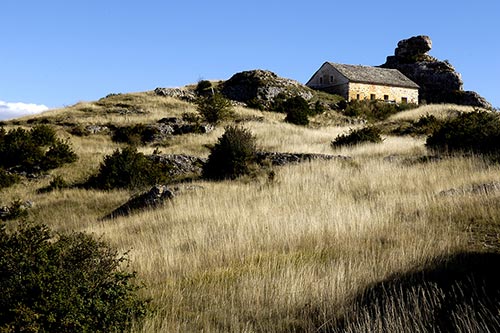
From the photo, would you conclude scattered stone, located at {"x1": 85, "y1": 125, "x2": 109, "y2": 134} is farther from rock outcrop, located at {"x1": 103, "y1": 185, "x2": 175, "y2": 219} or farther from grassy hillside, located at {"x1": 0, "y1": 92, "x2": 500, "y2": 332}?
rock outcrop, located at {"x1": 103, "y1": 185, "x2": 175, "y2": 219}

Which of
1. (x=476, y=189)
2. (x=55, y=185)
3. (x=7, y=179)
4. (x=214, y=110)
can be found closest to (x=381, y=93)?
(x=214, y=110)

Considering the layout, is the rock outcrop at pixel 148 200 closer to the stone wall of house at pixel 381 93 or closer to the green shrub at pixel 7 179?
the green shrub at pixel 7 179

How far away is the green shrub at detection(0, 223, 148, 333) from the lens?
11.2 ft

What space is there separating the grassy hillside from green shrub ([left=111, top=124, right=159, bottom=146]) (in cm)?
1305

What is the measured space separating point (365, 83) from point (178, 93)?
65.8 ft

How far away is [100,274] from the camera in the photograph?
14.3 ft

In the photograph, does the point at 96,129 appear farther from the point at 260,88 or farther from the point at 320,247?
the point at 320,247

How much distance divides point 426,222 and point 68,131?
26808mm

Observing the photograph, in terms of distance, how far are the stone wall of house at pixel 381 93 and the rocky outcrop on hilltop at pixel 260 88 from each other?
5.70 meters

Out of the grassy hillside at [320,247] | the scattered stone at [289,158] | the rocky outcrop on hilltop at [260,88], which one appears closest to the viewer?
the grassy hillside at [320,247]

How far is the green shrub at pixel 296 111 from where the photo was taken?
109 ft

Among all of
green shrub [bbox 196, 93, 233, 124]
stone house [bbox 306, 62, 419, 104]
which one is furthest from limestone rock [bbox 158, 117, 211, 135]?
stone house [bbox 306, 62, 419, 104]

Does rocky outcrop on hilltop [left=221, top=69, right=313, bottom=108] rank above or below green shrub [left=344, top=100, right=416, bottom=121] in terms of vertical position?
above

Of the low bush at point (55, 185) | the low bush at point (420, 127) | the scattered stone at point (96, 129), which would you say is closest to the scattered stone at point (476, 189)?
the low bush at point (55, 185)
